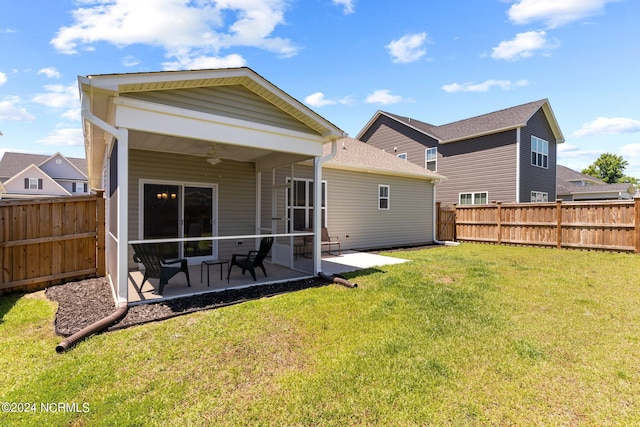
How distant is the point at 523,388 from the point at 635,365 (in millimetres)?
1446

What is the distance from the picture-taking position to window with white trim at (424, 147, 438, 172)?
1895 centimetres

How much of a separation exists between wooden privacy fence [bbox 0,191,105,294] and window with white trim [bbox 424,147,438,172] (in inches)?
681

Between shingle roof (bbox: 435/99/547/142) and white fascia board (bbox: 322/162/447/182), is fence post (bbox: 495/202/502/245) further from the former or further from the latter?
shingle roof (bbox: 435/99/547/142)

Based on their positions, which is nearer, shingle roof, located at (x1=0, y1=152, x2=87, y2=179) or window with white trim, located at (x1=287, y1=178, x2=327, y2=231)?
window with white trim, located at (x1=287, y1=178, x2=327, y2=231)

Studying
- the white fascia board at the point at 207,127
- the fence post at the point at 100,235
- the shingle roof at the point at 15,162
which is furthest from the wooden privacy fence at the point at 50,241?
the shingle roof at the point at 15,162

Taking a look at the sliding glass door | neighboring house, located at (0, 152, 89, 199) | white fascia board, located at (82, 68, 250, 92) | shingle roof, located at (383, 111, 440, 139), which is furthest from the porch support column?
neighboring house, located at (0, 152, 89, 199)

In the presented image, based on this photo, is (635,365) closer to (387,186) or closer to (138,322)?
(138,322)

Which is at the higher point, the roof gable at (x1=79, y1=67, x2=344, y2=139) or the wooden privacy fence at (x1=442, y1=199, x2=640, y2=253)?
the roof gable at (x1=79, y1=67, x2=344, y2=139)

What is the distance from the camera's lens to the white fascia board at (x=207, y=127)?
4.52m

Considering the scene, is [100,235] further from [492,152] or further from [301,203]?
[492,152]

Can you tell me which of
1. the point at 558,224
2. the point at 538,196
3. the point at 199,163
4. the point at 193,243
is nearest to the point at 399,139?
the point at 538,196

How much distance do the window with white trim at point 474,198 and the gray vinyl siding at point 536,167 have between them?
174cm

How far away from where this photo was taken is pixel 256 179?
28.8 feet

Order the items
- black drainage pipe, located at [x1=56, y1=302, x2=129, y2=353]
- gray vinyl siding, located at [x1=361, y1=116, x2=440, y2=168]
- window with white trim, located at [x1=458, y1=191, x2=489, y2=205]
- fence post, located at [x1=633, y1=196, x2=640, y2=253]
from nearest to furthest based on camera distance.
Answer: black drainage pipe, located at [x1=56, y1=302, x2=129, y2=353]
fence post, located at [x1=633, y1=196, x2=640, y2=253]
window with white trim, located at [x1=458, y1=191, x2=489, y2=205]
gray vinyl siding, located at [x1=361, y1=116, x2=440, y2=168]
